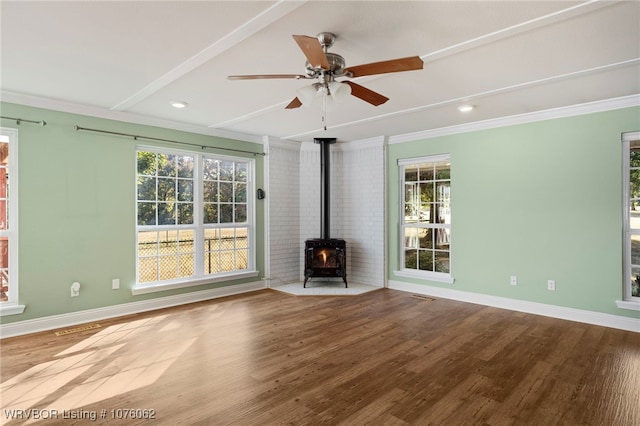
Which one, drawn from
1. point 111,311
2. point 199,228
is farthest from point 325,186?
point 111,311

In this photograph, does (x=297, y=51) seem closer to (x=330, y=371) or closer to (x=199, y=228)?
(x=330, y=371)

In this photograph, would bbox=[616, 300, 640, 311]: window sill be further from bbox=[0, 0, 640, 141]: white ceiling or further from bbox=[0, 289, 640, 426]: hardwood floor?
bbox=[0, 0, 640, 141]: white ceiling

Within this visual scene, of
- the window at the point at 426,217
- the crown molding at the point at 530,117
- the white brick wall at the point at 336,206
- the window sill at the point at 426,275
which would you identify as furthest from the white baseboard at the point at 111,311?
the crown molding at the point at 530,117

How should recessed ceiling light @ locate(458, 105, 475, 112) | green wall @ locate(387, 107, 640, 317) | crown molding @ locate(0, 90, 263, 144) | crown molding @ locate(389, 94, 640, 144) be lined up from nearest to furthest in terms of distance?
crown molding @ locate(0, 90, 263, 144), crown molding @ locate(389, 94, 640, 144), green wall @ locate(387, 107, 640, 317), recessed ceiling light @ locate(458, 105, 475, 112)

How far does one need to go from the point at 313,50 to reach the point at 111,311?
407 centimetres

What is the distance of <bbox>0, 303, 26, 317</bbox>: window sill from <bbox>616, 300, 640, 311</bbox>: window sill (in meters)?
6.53

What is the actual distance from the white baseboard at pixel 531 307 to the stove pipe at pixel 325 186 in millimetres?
1577

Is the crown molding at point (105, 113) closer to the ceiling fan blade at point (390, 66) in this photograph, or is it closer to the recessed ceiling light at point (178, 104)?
the recessed ceiling light at point (178, 104)

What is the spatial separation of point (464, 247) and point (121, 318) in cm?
474

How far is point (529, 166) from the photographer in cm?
455

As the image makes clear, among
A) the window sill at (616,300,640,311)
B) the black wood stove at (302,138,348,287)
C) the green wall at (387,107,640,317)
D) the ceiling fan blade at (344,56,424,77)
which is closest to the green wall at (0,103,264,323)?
the black wood stove at (302,138,348,287)

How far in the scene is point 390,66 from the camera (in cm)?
225

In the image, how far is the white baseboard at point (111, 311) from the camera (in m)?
3.76

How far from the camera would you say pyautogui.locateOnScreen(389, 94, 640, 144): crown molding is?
3.89 m
